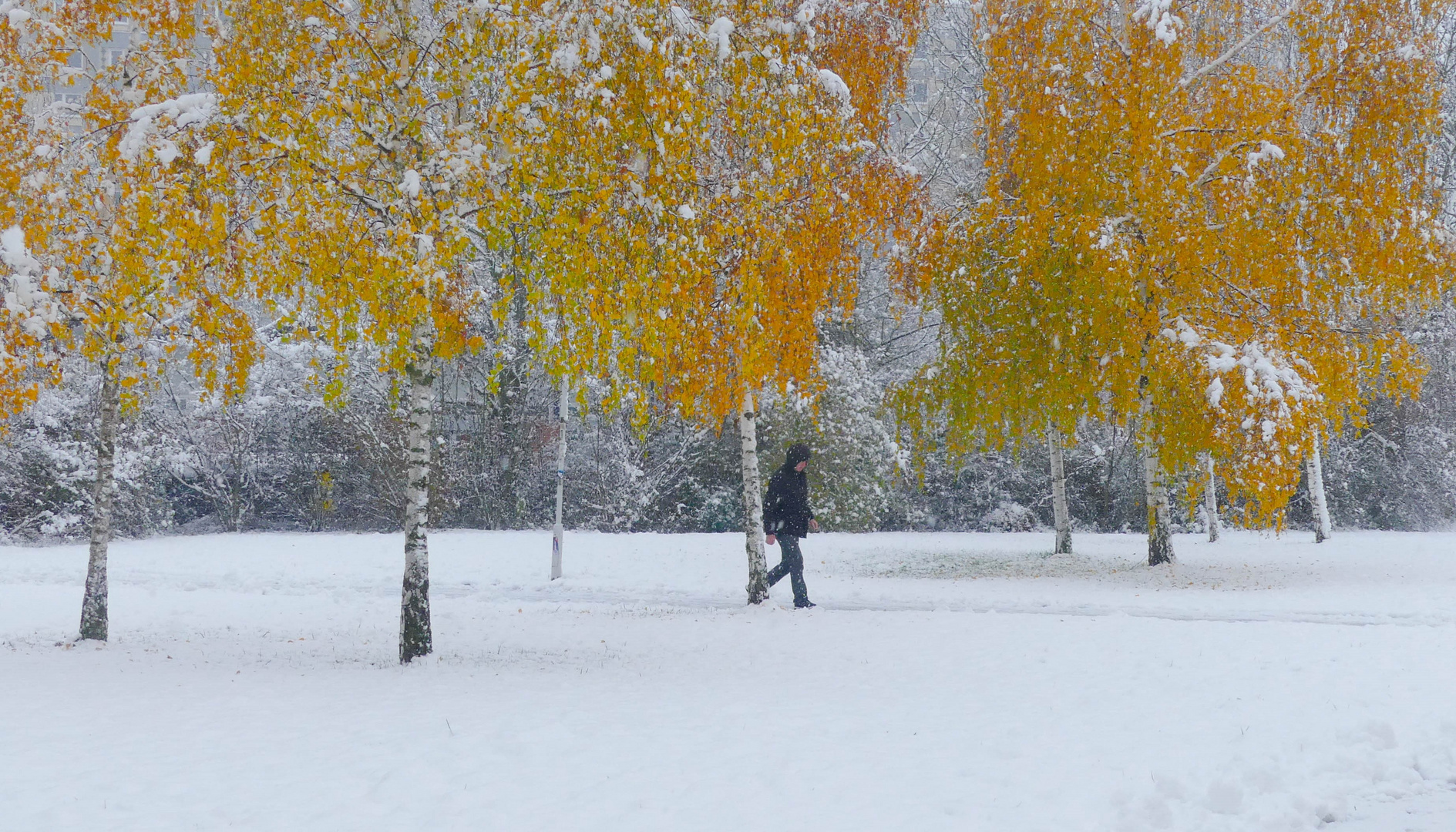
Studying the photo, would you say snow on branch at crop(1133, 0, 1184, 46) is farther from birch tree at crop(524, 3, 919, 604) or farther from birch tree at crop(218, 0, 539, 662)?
birch tree at crop(218, 0, 539, 662)

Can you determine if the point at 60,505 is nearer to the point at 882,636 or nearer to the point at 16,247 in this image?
the point at 16,247

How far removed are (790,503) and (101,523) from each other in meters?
7.00

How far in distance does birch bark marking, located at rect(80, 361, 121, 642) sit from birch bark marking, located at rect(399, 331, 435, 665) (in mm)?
3193

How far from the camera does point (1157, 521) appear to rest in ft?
49.5

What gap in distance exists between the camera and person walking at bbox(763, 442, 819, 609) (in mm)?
11094

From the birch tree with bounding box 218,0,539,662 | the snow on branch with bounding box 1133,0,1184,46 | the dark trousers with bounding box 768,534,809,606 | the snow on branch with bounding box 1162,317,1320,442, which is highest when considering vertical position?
the snow on branch with bounding box 1133,0,1184,46

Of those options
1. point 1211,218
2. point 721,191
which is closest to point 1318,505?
point 1211,218

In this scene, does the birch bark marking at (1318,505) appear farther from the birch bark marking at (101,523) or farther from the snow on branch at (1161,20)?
the birch bark marking at (101,523)

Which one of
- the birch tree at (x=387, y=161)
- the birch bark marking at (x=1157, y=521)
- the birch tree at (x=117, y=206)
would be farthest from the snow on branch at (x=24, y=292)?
the birch bark marking at (x=1157, y=521)

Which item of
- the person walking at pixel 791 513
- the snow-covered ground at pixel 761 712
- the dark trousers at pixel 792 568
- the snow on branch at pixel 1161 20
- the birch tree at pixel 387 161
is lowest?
the snow-covered ground at pixel 761 712

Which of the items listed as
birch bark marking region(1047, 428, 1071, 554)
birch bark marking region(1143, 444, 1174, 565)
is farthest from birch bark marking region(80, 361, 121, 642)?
birch bark marking region(1047, 428, 1071, 554)

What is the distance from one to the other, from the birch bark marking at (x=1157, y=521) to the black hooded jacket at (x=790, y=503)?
21.3 ft

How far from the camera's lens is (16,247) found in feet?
22.8

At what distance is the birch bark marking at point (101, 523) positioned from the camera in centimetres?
966
